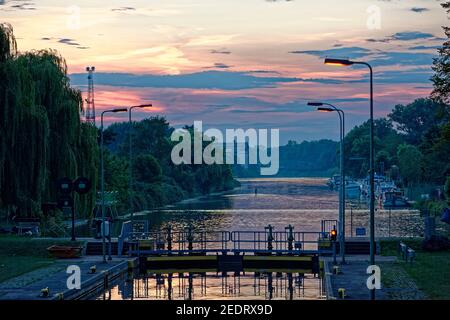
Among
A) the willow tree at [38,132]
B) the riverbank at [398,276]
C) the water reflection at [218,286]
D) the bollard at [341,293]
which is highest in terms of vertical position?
the willow tree at [38,132]

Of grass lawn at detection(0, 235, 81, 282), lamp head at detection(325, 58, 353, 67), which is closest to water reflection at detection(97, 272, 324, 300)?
grass lawn at detection(0, 235, 81, 282)

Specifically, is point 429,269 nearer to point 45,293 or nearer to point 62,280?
point 62,280

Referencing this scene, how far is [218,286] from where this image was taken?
137ft

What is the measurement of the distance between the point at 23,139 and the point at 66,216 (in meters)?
27.8

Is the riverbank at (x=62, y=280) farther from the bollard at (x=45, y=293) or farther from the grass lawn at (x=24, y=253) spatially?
the grass lawn at (x=24, y=253)

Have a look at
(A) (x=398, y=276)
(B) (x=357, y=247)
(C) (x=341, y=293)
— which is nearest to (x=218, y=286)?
(A) (x=398, y=276)

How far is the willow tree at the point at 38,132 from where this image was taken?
50688 mm

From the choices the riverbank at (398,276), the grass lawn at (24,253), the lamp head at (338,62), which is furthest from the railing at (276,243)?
→ the lamp head at (338,62)

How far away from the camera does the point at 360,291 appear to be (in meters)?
35.2

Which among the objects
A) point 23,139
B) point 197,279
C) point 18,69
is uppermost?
point 18,69

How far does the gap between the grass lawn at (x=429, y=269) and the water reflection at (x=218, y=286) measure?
4.36 meters

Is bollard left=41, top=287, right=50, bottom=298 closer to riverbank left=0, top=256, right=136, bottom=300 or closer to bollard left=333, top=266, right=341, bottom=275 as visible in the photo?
riverbank left=0, top=256, right=136, bottom=300
